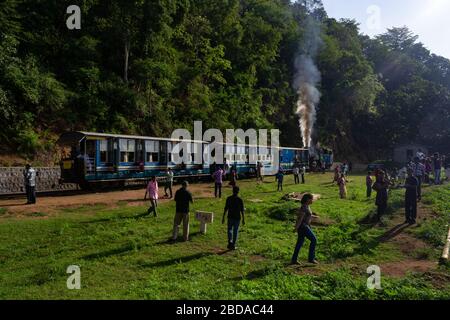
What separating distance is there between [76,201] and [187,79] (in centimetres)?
2668

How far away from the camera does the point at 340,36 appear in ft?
274

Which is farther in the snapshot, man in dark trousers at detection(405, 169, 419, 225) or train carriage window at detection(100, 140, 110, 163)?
train carriage window at detection(100, 140, 110, 163)

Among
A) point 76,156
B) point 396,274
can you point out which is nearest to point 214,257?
point 396,274

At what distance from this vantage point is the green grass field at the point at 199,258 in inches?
342

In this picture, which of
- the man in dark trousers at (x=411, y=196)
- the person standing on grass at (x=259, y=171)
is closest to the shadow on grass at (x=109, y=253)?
the man in dark trousers at (x=411, y=196)

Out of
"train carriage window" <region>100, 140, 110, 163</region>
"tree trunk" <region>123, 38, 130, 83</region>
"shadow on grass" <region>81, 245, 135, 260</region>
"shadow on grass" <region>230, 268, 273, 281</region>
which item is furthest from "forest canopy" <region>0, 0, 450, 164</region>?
"shadow on grass" <region>230, 268, 273, 281</region>

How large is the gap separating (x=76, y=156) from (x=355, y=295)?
724 inches

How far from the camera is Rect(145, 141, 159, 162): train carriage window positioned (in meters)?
27.2

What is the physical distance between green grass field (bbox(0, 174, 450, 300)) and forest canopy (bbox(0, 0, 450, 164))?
46.0 feet

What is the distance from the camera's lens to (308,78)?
233ft

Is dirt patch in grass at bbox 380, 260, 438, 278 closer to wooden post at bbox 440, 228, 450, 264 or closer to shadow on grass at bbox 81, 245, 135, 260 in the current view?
wooden post at bbox 440, 228, 450, 264

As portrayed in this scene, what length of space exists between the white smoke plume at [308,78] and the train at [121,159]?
35.9 m

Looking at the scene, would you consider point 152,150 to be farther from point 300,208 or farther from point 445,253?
point 445,253

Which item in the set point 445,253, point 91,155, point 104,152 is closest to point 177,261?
point 445,253
